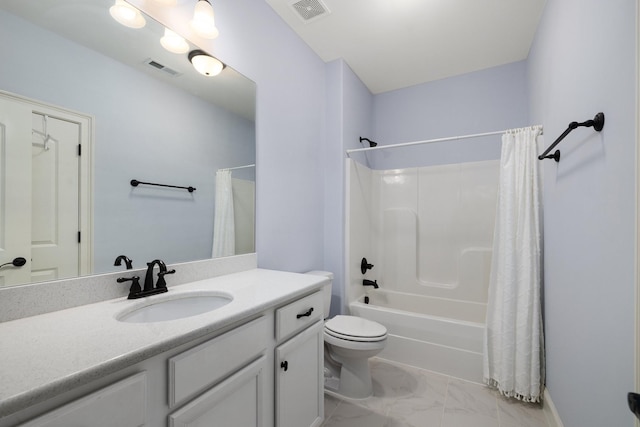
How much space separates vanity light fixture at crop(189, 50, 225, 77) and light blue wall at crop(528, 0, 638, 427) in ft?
5.33

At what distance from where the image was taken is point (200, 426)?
80 centimetres

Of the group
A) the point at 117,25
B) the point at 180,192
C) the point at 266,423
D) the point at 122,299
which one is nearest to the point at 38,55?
the point at 117,25

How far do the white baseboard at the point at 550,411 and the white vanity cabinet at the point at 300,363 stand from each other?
125 centimetres

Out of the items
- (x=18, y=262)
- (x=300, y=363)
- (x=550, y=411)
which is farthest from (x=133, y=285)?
(x=550, y=411)

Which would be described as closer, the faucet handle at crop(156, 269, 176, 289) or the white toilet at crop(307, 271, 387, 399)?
the faucet handle at crop(156, 269, 176, 289)

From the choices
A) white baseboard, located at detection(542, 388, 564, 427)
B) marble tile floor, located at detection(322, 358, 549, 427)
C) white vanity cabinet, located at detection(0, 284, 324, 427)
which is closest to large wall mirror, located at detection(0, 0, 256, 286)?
white vanity cabinet, located at detection(0, 284, 324, 427)

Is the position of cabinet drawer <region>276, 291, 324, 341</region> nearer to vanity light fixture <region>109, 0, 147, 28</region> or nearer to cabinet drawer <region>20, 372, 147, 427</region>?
cabinet drawer <region>20, 372, 147, 427</region>

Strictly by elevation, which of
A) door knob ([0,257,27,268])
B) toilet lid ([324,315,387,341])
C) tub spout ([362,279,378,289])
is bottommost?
toilet lid ([324,315,387,341])

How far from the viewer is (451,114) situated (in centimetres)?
274

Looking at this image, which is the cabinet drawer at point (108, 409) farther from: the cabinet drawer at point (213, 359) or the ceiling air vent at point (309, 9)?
the ceiling air vent at point (309, 9)

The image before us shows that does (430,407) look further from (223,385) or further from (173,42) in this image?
(173,42)

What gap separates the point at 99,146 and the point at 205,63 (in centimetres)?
70

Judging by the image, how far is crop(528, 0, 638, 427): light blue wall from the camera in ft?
2.66

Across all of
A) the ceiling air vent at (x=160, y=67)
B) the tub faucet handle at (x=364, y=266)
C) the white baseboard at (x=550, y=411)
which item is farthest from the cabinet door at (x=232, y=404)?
the tub faucet handle at (x=364, y=266)
